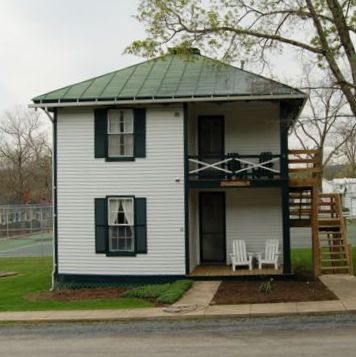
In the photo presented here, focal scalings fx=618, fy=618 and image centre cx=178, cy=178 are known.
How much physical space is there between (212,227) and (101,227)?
12.7ft

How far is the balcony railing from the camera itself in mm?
18516

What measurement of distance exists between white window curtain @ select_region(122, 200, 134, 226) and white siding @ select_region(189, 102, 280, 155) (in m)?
2.61

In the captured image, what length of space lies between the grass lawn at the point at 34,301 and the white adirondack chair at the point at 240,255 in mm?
4116

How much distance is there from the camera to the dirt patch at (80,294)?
17.0 m

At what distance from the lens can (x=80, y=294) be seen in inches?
693

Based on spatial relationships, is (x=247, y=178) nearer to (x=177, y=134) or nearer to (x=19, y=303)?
(x=177, y=134)

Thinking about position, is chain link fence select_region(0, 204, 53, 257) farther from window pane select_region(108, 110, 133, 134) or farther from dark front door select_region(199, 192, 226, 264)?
window pane select_region(108, 110, 133, 134)

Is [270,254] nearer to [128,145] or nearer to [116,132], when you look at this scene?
[128,145]

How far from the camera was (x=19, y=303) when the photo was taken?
16453 millimetres

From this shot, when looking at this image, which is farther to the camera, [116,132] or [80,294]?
[116,132]

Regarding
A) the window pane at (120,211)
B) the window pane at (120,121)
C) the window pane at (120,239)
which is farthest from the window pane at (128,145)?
the window pane at (120,239)

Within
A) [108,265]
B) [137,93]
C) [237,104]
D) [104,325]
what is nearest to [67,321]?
[104,325]

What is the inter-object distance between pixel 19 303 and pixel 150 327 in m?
5.16

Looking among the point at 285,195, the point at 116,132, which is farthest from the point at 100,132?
the point at 285,195
